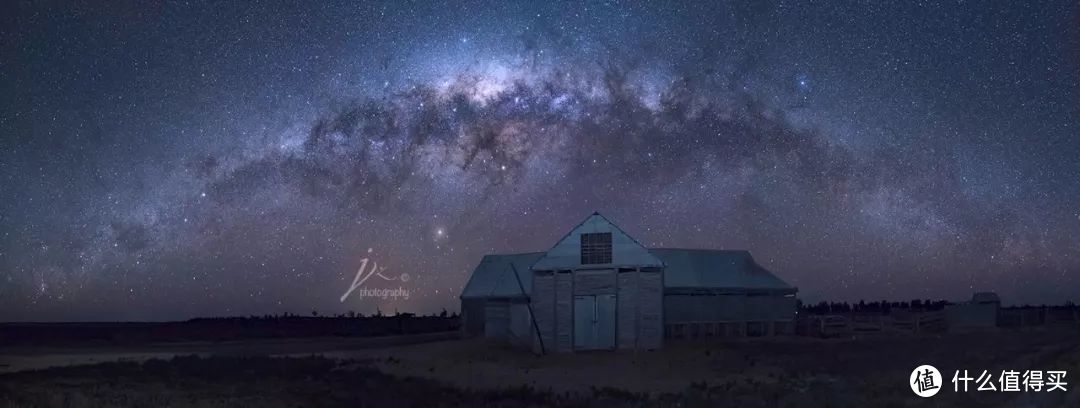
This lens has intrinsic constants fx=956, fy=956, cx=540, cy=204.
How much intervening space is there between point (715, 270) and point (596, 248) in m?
13.8

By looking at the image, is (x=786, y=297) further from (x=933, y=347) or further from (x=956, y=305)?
(x=933, y=347)

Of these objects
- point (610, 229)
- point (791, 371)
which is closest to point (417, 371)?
point (610, 229)

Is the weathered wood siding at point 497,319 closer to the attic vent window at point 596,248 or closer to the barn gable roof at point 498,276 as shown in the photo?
the barn gable roof at point 498,276

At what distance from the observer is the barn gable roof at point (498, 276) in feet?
185

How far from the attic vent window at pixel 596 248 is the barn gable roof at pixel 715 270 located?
9704mm

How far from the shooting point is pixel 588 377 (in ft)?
109

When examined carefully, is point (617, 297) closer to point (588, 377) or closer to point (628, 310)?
point (628, 310)

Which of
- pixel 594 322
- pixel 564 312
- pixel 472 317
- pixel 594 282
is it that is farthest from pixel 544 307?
pixel 472 317
